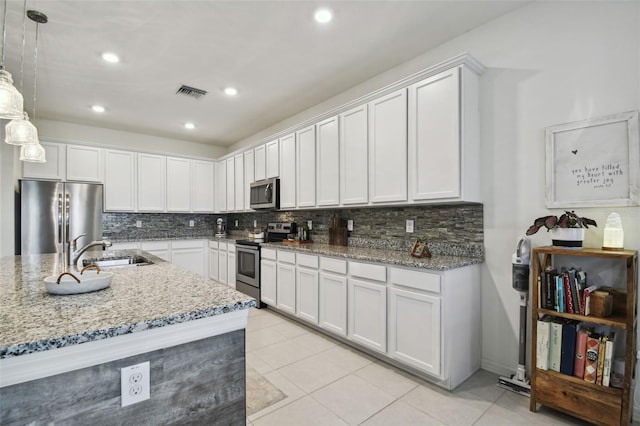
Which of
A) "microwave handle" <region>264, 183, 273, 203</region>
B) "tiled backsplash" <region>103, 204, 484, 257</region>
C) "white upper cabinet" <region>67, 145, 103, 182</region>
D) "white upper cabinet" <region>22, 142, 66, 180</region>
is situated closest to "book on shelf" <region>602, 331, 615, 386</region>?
"tiled backsplash" <region>103, 204, 484, 257</region>

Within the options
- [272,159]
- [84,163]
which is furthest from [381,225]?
[84,163]

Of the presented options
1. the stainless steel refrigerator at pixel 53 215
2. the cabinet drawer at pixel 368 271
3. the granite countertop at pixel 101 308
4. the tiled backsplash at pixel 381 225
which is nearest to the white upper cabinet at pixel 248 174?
the tiled backsplash at pixel 381 225

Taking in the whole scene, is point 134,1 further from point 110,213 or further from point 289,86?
point 110,213

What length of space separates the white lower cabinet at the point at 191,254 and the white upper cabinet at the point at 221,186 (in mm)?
734

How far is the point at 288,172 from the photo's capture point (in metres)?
4.23

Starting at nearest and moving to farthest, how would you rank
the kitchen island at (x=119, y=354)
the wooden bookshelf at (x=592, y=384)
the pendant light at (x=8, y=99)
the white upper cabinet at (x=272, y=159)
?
1. the kitchen island at (x=119, y=354)
2. the pendant light at (x=8, y=99)
3. the wooden bookshelf at (x=592, y=384)
4. the white upper cabinet at (x=272, y=159)

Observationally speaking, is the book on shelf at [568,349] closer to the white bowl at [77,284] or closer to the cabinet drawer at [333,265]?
the cabinet drawer at [333,265]

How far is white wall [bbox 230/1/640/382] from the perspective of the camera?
201 centimetres

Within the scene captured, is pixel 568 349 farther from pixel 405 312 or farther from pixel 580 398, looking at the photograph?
pixel 405 312

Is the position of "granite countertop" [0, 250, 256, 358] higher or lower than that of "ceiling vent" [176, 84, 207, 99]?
lower

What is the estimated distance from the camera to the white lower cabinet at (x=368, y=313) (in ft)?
8.60

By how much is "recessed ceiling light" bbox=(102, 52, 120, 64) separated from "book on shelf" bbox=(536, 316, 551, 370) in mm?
4141

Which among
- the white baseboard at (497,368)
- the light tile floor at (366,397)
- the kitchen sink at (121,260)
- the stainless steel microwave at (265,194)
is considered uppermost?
the stainless steel microwave at (265,194)

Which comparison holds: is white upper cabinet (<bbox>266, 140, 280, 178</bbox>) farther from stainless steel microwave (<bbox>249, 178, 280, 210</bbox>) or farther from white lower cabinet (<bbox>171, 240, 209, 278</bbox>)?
white lower cabinet (<bbox>171, 240, 209, 278</bbox>)
